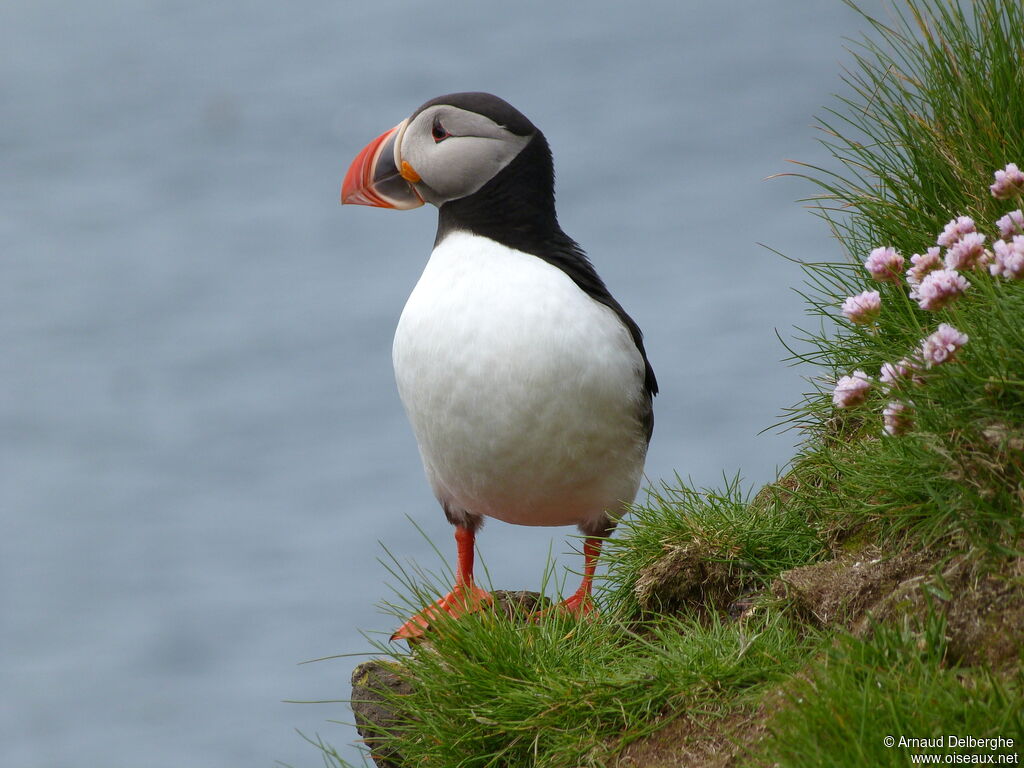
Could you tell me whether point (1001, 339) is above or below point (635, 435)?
below

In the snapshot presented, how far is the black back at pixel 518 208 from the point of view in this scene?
156 inches

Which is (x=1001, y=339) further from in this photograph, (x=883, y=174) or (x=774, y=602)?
(x=883, y=174)

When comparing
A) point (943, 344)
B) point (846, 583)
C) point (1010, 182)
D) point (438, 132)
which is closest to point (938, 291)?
point (943, 344)

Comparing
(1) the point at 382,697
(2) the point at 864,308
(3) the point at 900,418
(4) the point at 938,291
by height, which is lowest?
(1) the point at 382,697

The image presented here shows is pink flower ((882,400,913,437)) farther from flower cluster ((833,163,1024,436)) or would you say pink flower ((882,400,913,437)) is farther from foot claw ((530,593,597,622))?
foot claw ((530,593,597,622))

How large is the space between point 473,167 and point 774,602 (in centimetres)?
167

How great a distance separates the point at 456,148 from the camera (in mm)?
3918

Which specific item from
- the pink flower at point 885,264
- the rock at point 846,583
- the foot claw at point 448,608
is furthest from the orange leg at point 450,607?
the pink flower at point 885,264

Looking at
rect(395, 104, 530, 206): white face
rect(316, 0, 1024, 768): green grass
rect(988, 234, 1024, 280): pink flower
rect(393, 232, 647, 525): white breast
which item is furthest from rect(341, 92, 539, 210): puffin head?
rect(988, 234, 1024, 280): pink flower

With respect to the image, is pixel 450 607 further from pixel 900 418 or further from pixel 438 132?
pixel 438 132

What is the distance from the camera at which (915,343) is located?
3.17 metres

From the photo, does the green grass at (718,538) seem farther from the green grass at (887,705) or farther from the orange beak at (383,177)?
the orange beak at (383,177)

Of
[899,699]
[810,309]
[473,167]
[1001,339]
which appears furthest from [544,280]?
[899,699]

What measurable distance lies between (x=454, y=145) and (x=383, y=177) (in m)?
0.30
